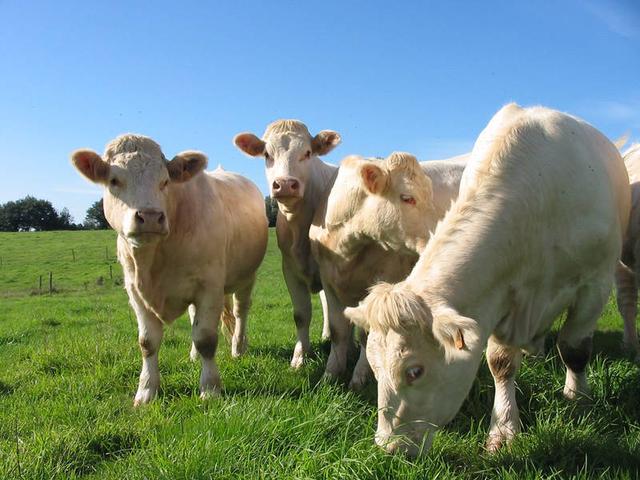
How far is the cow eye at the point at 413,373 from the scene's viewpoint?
354cm

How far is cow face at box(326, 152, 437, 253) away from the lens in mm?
5664

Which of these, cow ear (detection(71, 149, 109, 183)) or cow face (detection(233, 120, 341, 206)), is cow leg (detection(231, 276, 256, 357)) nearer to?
cow face (detection(233, 120, 341, 206))

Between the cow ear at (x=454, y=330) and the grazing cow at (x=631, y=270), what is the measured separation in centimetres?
353

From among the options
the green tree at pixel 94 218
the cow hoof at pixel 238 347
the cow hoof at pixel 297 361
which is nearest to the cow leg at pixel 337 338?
the cow hoof at pixel 297 361

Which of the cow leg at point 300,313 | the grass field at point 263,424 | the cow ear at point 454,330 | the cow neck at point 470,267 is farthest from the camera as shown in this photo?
the cow leg at point 300,313

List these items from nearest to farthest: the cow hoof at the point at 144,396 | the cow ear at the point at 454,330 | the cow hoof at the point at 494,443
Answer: the cow ear at the point at 454,330, the cow hoof at the point at 494,443, the cow hoof at the point at 144,396

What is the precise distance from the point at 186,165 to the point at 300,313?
100 inches

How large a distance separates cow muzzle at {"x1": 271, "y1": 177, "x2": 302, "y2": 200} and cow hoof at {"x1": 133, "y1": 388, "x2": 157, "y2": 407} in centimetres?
256

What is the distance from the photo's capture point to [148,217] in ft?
15.8

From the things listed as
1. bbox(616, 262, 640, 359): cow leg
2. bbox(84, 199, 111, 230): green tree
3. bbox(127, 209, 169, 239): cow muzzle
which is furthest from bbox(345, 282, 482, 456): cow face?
bbox(84, 199, 111, 230): green tree

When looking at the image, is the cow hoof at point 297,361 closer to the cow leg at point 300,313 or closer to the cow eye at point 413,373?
the cow leg at point 300,313

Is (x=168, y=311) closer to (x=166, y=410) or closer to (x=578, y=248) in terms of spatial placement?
(x=166, y=410)

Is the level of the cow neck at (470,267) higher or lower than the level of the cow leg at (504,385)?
higher

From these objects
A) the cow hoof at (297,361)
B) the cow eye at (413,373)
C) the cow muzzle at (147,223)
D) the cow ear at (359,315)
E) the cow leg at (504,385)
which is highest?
the cow muzzle at (147,223)
